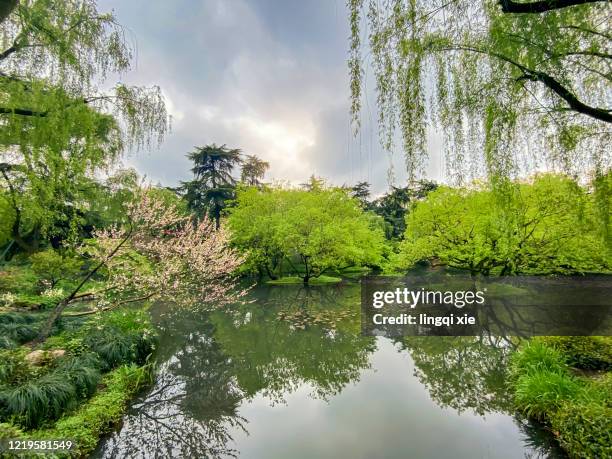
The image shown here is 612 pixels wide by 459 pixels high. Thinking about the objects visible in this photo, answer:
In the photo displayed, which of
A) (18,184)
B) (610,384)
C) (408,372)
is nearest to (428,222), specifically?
(408,372)

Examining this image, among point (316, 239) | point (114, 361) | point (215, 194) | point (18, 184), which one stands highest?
point (215, 194)

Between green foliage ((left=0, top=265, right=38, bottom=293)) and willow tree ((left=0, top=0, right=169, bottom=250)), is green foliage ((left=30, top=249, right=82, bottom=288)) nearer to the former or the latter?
green foliage ((left=0, top=265, right=38, bottom=293))

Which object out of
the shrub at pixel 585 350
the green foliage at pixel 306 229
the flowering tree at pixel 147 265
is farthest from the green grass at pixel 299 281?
the shrub at pixel 585 350

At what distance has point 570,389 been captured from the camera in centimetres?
411

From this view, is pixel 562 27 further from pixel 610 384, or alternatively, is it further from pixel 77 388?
pixel 77 388

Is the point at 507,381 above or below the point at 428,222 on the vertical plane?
below

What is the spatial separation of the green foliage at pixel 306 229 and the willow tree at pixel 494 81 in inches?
474

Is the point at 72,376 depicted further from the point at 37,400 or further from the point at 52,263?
the point at 52,263

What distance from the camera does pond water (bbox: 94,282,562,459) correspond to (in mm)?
3865

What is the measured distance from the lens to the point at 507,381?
5.32m

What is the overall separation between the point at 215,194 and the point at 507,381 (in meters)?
22.0

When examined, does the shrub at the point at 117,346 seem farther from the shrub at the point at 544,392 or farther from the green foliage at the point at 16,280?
the shrub at the point at 544,392

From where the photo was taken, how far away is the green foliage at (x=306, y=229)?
15492mm

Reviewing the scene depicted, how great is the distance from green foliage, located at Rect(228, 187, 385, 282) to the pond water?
6.87m
